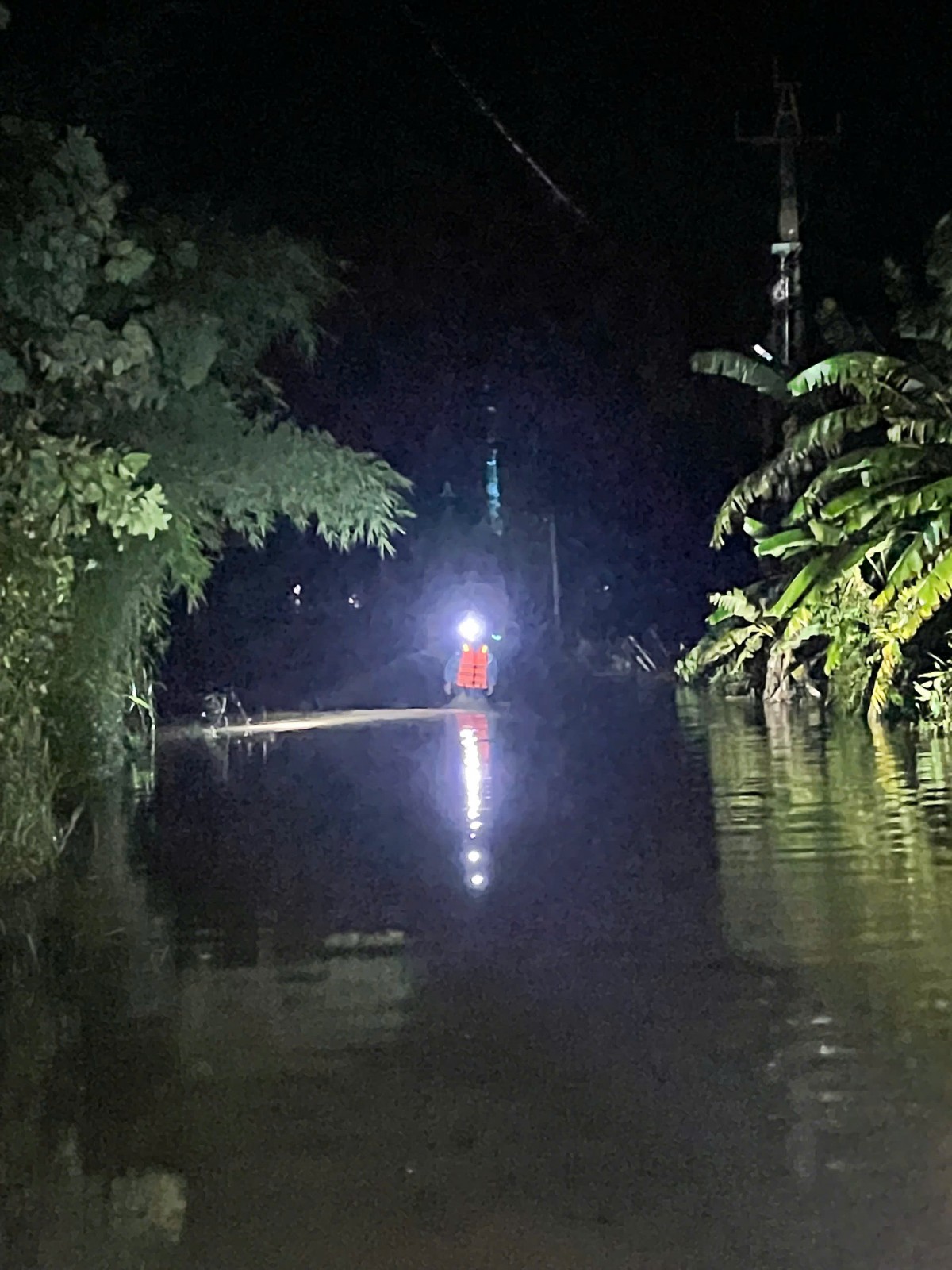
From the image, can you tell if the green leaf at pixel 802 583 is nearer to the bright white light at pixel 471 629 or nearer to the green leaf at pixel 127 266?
the bright white light at pixel 471 629

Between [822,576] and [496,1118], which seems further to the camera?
[822,576]

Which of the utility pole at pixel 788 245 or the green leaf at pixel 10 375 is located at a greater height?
the utility pole at pixel 788 245

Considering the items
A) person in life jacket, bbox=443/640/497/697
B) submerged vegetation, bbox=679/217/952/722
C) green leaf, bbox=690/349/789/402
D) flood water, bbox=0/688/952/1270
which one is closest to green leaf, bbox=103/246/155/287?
flood water, bbox=0/688/952/1270

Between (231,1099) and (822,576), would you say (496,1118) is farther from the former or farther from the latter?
(822,576)

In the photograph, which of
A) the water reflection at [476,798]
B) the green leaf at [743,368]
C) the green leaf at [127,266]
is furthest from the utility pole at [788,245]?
the green leaf at [127,266]

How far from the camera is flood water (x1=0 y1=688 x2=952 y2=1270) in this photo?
4559 millimetres

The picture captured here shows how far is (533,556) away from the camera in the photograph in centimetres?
4344

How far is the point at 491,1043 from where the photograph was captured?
627cm

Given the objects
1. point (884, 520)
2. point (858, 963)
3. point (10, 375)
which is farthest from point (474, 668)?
point (858, 963)

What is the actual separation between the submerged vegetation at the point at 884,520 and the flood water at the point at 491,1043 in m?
6.38

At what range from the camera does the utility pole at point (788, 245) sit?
24.9 m

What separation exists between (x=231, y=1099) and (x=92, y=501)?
6.57 m

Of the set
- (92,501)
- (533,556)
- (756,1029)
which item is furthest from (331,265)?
(533,556)

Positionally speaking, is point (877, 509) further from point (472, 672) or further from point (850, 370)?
point (472, 672)
